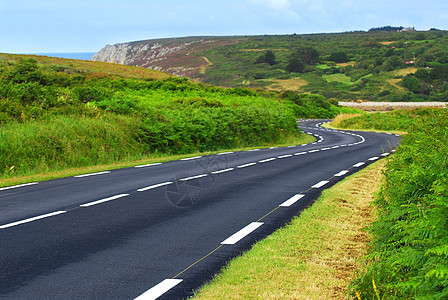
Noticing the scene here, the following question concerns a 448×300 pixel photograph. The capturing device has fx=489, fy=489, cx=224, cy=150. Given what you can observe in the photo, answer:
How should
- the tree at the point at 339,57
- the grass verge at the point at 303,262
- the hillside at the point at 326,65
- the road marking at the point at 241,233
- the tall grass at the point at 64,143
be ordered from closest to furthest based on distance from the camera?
the grass verge at the point at 303,262, the road marking at the point at 241,233, the tall grass at the point at 64,143, the hillside at the point at 326,65, the tree at the point at 339,57

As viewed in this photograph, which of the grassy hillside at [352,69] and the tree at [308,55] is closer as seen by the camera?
the grassy hillside at [352,69]

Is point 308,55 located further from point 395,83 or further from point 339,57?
point 395,83

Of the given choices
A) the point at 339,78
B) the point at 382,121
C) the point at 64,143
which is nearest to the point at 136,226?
the point at 64,143

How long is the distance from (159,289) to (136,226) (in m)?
2.86

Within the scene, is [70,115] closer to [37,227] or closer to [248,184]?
[248,184]

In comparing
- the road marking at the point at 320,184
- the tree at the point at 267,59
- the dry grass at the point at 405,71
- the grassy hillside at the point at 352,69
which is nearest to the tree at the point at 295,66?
the grassy hillside at the point at 352,69

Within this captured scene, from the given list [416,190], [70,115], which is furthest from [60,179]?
[416,190]

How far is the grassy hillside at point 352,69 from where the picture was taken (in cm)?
11594

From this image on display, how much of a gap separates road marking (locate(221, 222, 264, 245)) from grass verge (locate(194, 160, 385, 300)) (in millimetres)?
406

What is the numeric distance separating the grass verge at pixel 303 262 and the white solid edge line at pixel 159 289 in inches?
13.6

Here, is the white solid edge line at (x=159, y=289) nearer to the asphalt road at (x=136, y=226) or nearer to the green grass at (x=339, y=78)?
the asphalt road at (x=136, y=226)

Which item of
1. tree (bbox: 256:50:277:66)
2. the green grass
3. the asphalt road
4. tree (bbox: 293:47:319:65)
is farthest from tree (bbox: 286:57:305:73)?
the asphalt road

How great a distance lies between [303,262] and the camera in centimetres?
589

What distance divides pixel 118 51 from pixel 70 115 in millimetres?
181660
